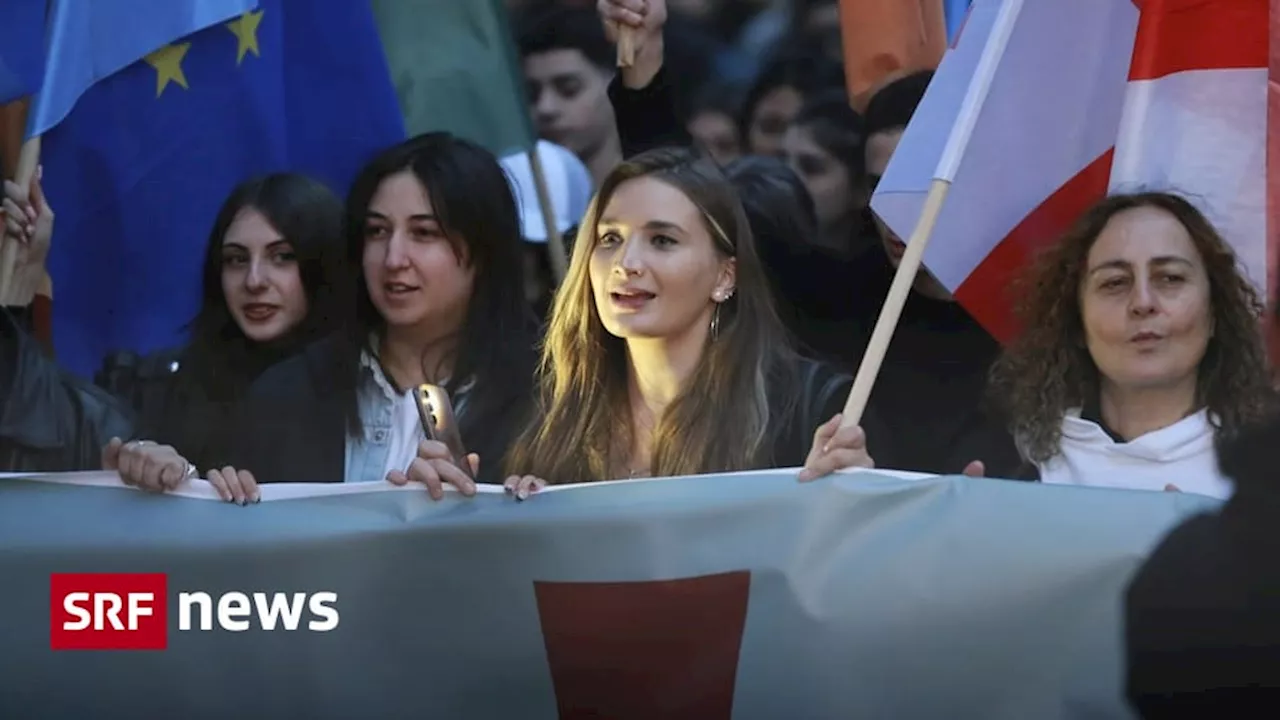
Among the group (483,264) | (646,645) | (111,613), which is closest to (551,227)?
(483,264)

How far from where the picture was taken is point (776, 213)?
3607 millimetres

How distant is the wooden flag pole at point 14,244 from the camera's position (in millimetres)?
3746

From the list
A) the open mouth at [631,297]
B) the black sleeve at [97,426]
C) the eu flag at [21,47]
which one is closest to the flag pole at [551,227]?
the open mouth at [631,297]

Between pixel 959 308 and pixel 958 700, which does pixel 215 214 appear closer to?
pixel 959 308

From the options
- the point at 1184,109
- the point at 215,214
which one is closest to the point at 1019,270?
the point at 1184,109

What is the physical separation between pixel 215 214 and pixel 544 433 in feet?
2.41

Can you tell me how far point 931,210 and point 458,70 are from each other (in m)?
0.93

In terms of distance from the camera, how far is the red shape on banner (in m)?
3.45

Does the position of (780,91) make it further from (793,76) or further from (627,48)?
(627,48)

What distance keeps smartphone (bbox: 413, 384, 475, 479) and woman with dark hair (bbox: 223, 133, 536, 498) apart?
14mm

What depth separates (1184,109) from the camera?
349 centimetres

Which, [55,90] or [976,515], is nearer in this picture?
[976,515]

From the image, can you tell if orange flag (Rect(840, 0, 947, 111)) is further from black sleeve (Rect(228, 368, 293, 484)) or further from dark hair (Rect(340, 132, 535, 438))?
black sleeve (Rect(228, 368, 293, 484))

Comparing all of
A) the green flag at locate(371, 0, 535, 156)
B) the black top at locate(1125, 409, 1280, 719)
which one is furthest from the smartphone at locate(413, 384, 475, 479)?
the black top at locate(1125, 409, 1280, 719)
